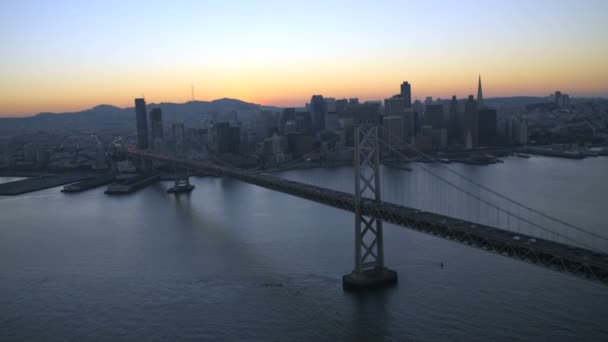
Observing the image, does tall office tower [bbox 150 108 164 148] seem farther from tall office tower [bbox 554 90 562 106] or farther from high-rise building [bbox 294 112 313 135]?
tall office tower [bbox 554 90 562 106]

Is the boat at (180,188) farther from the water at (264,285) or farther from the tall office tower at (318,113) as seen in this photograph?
the tall office tower at (318,113)

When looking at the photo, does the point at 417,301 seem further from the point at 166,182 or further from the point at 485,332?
the point at 166,182

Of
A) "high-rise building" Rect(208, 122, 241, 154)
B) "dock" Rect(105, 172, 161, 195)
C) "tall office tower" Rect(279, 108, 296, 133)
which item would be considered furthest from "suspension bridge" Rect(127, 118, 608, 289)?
"tall office tower" Rect(279, 108, 296, 133)

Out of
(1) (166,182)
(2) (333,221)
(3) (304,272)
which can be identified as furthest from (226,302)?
(1) (166,182)

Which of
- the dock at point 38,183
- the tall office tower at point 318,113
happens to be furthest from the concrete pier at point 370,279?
the tall office tower at point 318,113

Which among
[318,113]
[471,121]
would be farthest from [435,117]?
[318,113]

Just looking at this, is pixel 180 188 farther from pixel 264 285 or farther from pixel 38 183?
pixel 264 285

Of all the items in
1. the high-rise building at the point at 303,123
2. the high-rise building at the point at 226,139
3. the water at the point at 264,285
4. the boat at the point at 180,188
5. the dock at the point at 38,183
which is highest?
the high-rise building at the point at 303,123
